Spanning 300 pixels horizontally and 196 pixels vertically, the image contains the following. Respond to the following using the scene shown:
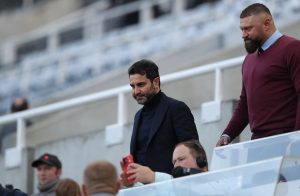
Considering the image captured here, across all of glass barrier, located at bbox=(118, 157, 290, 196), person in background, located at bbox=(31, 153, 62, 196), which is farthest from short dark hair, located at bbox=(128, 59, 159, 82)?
person in background, located at bbox=(31, 153, 62, 196)

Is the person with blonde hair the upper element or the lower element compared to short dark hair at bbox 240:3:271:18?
lower

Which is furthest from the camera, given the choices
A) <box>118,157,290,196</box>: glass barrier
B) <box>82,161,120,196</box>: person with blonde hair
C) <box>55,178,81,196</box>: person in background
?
<box>82,161,120,196</box>: person with blonde hair

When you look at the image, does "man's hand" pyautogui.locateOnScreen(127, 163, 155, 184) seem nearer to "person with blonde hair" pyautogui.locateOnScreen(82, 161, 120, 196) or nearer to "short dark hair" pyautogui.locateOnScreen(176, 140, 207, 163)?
"short dark hair" pyautogui.locateOnScreen(176, 140, 207, 163)

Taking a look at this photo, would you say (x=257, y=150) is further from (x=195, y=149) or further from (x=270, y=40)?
(x=270, y=40)

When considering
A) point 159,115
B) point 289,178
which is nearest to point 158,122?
point 159,115

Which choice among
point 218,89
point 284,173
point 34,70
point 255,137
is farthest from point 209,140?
point 34,70

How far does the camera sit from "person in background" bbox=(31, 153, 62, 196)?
13453 mm

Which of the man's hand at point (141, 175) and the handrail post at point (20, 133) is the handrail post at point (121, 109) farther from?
the man's hand at point (141, 175)

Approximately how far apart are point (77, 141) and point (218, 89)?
2434 mm

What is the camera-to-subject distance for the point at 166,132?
1125 centimetres

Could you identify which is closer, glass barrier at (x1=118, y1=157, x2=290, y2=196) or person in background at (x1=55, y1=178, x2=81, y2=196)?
glass barrier at (x1=118, y1=157, x2=290, y2=196)

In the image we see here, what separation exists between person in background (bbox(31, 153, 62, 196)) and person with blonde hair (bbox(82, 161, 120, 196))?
1387 millimetres

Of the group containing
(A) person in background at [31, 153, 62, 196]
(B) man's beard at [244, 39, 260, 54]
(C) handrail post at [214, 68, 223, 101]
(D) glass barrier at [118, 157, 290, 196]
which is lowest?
(D) glass barrier at [118, 157, 290, 196]

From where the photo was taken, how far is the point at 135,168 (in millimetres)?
10453
